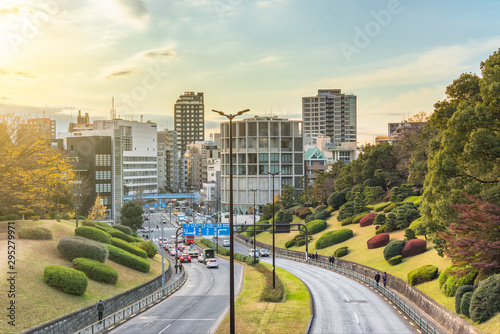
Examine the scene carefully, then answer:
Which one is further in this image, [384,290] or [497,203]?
[384,290]

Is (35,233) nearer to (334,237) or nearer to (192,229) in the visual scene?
(192,229)

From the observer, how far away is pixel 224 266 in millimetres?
75000

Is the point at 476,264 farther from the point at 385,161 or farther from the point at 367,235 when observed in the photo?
the point at 385,161

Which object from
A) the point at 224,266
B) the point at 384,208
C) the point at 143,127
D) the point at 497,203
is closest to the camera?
the point at 497,203

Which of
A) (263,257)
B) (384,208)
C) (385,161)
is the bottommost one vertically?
(263,257)

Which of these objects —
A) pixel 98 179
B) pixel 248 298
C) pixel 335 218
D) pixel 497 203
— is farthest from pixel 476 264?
pixel 98 179

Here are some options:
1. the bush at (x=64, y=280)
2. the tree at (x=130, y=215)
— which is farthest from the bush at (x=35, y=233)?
the tree at (x=130, y=215)

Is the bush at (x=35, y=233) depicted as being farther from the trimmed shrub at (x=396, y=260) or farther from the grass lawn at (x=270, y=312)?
the trimmed shrub at (x=396, y=260)

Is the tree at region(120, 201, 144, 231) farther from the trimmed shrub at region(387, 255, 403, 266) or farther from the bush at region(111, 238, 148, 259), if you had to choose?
the trimmed shrub at region(387, 255, 403, 266)

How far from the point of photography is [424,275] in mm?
43438

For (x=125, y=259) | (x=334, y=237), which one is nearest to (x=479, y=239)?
(x=125, y=259)

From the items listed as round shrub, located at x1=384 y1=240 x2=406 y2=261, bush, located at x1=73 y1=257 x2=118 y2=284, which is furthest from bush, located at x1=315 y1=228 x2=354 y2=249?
bush, located at x1=73 y1=257 x2=118 y2=284

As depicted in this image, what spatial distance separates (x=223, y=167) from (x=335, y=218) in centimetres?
4896

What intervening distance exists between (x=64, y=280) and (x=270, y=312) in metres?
14.8
